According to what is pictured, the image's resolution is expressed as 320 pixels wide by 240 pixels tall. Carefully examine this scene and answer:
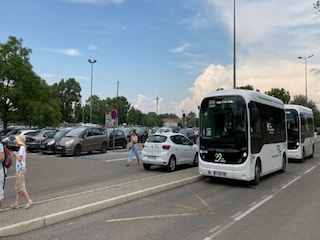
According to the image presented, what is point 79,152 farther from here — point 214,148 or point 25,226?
point 25,226

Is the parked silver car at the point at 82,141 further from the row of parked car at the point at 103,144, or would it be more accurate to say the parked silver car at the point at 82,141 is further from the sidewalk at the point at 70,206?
the sidewalk at the point at 70,206

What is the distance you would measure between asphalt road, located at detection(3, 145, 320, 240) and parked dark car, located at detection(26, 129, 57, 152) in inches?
563

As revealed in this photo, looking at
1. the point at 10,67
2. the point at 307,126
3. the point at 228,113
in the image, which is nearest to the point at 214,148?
the point at 228,113

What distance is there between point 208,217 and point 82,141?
1620 cm

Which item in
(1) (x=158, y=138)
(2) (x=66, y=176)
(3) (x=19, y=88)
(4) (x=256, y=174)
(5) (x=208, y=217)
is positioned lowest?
(5) (x=208, y=217)

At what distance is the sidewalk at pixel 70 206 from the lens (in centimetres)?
650

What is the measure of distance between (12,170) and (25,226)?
32.9 feet

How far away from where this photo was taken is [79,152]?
22.3 metres

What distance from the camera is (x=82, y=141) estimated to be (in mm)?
22656

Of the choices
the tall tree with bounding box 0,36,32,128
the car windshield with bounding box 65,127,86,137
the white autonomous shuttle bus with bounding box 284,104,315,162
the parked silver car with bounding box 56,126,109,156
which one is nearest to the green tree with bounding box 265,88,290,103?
the white autonomous shuttle bus with bounding box 284,104,315,162

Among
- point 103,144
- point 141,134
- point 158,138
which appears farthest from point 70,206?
point 141,134

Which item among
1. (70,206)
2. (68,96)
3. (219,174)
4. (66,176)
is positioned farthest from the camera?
(68,96)

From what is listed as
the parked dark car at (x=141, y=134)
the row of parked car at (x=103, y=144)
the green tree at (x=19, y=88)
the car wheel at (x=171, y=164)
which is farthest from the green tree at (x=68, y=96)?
the car wheel at (x=171, y=164)

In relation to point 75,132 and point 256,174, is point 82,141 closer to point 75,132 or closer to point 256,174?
point 75,132
